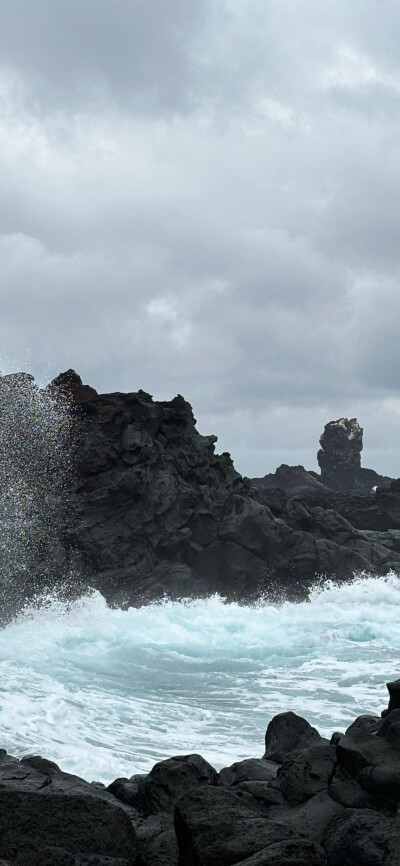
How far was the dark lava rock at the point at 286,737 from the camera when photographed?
7.36 meters

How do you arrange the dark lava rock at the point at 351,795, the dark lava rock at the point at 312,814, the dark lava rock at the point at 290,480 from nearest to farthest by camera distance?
the dark lava rock at the point at 312,814, the dark lava rock at the point at 351,795, the dark lava rock at the point at 290,480

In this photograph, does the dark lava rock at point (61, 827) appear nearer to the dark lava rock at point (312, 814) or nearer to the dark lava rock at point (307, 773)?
the dark lava rock at point (312, 814)

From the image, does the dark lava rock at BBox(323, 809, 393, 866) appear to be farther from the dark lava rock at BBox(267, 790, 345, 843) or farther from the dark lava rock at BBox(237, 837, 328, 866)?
the dark lava rock at BBox(237, 837, 328, 866)

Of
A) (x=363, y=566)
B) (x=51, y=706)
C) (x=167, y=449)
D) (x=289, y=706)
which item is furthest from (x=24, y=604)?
(x=363, y=566)

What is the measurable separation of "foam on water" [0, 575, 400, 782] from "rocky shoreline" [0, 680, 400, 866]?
2653 millimetres

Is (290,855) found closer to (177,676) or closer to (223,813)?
(223,813)

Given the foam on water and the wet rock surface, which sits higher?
the wet rock surface

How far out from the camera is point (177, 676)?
15828 millimetres

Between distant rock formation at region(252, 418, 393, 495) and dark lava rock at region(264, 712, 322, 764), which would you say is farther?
distant rock formation at region(252, 418, 393, 495)

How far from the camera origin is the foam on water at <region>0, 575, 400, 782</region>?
10.1m

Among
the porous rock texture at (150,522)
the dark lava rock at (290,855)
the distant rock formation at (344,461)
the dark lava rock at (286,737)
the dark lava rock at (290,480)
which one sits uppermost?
the distant rock formation at (344,461)

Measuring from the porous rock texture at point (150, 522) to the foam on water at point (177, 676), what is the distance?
1.22 metres

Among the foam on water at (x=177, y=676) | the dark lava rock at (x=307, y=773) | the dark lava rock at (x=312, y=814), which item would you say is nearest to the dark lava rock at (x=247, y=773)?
the dark lava rock at (x=307, y=773)

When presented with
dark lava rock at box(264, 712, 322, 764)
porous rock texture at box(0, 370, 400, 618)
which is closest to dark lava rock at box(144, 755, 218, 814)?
dark lava rock at box(264, 712, 322, 764)
